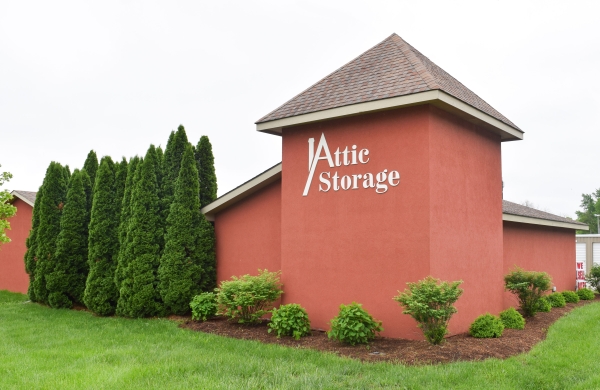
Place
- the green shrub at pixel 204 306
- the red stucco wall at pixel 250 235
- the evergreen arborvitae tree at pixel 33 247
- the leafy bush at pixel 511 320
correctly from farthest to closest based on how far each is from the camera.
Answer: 1. the evergreen arborvitae tree at pixel 33 247
2. the red stucco wall at pixel 250 235
3. the green shrub at pixel 204 306
4. the leafy bush at pixel 511 320

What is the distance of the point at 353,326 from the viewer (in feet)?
29.9

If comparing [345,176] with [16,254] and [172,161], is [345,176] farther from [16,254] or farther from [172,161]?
[16,254]

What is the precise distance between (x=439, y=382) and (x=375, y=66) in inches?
272

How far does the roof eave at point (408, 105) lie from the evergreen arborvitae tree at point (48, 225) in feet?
26.0

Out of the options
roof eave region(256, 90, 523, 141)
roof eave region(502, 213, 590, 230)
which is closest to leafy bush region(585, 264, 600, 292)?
roof eave region(502, 213, 590, 230)

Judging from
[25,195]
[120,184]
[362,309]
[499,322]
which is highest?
[25,195]

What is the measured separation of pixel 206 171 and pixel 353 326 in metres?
6.88

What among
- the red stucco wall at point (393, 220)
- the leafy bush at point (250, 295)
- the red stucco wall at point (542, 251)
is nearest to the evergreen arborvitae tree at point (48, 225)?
the leafy bush at point (250, 295)

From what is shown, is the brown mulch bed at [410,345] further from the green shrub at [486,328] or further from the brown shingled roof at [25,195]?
the brown shingled roof at [25,195]

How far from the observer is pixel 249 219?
43.7 feet

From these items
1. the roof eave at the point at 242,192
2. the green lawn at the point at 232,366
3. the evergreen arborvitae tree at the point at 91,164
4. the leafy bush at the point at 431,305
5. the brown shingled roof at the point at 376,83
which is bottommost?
the green lawn at the point at 232,366

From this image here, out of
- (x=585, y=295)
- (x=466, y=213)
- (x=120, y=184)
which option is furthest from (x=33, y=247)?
(x=585, y=295)

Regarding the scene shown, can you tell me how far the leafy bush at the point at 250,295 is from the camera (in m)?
11.1

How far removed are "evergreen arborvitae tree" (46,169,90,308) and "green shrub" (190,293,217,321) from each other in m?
4.83
